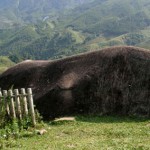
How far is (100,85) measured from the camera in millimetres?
29219

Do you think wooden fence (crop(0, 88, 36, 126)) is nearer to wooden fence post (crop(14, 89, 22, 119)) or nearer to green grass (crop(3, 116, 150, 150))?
wooden fence post (crop(14, 89, 22, 119))

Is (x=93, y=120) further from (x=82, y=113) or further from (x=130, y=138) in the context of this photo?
(x=130, y=138)

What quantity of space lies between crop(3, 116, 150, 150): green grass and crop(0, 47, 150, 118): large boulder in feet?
8.93

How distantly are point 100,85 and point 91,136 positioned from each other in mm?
9310

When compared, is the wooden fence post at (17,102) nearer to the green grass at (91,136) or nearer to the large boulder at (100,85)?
the green grass at (91,136)

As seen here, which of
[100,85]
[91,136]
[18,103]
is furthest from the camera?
[100,85]

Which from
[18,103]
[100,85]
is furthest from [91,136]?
[100,85]

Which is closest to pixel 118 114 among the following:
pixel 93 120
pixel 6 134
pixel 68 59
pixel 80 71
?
pixel 93 120

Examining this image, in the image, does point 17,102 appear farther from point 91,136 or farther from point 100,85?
point 100,85

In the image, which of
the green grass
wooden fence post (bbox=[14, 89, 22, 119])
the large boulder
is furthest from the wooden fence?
the large boulder

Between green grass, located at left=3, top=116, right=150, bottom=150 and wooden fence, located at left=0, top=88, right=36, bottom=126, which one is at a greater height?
wooden fence, located at left=0, top=88, right=36, bottom=126

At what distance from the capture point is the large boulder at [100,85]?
1110 inches

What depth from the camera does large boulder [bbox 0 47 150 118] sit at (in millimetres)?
28188

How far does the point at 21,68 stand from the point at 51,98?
725 centimetres
